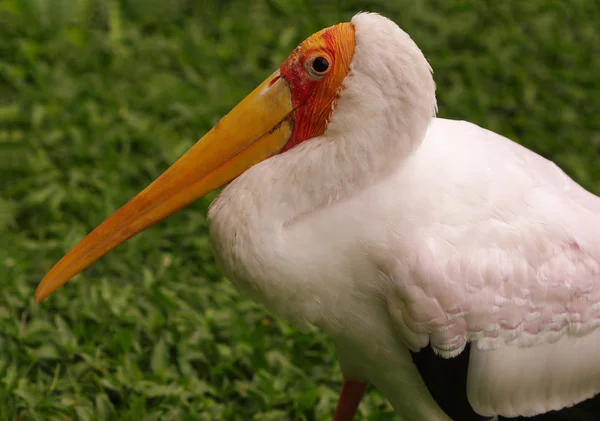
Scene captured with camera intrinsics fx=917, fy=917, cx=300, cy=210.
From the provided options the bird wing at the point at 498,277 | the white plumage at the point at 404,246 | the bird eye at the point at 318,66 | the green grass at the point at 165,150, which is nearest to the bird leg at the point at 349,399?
the green grass at the point at 165,150

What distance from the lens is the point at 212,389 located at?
12.6 feet

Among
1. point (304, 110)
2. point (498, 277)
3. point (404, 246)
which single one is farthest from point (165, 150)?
point (498, 277)

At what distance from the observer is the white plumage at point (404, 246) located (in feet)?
8.99

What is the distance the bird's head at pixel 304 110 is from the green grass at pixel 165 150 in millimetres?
893

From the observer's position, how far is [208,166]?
9.91ft

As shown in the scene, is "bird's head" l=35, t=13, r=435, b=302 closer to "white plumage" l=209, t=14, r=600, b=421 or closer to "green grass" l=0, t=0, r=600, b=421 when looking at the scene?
"white plumage" l=209, t=14, r=600, b=421

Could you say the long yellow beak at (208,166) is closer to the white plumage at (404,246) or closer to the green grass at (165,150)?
the white plumage at (404,246)

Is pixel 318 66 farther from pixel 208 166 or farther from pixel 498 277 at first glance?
pixel 498 277

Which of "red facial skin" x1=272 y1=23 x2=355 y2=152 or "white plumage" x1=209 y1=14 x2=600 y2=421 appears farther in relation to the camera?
"red facial skin" x1=272 y1=23 x2=355 y2=152

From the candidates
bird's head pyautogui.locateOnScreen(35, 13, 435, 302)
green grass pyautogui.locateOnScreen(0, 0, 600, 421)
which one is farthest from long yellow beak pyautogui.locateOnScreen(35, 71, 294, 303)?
green grass pyautogui.locateOnScreen(0, 0, 600, 421)

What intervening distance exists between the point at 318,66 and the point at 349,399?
1385 mm

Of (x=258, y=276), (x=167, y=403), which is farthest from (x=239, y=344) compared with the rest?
(x=258, y=276)

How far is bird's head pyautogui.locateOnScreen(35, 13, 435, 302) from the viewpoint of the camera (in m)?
2.76

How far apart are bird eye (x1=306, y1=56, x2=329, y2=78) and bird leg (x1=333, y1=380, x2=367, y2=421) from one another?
4.14ft
